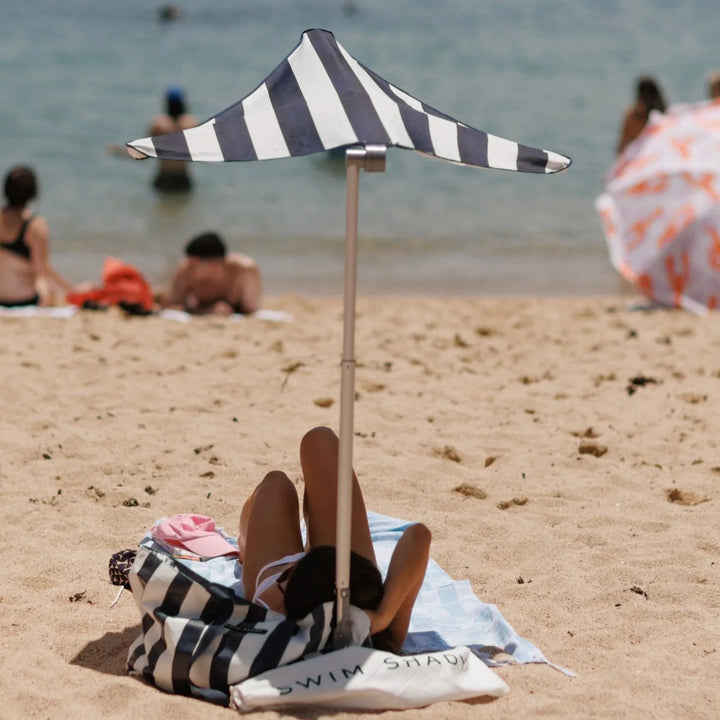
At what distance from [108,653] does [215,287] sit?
14.9ft

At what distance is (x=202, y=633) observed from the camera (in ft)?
9.93

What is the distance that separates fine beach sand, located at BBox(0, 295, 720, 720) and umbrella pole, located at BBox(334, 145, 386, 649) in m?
0.30

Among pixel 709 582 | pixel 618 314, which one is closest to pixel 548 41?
pixel 618 314

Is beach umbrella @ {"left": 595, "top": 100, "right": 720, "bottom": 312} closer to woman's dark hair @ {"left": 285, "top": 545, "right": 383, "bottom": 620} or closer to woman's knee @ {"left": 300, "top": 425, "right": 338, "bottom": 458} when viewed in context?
woman's knee @ {"left": 300, "top": 425, "right": 338, "bottom": 458}

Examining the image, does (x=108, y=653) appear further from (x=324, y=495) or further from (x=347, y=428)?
(x=347, y=428)

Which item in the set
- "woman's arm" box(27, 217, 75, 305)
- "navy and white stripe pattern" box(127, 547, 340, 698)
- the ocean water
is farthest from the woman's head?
"navy and white stripe pattern" box(127, 547, 340, 698)

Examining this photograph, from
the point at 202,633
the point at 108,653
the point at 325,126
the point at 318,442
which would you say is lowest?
the point at 108,653

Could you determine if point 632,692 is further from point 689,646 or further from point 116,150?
point 116,150

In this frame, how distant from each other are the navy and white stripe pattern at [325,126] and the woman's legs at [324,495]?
1.04m

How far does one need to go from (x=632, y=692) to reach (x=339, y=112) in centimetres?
177

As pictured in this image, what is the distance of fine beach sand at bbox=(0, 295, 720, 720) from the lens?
10.6 ft

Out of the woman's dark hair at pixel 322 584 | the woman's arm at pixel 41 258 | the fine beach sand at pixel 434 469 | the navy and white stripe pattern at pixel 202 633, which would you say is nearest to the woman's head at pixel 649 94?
the fine beach sand at pixel 434 469

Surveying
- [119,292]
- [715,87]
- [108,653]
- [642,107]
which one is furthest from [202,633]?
[642,107]

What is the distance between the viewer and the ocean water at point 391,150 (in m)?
11.2
